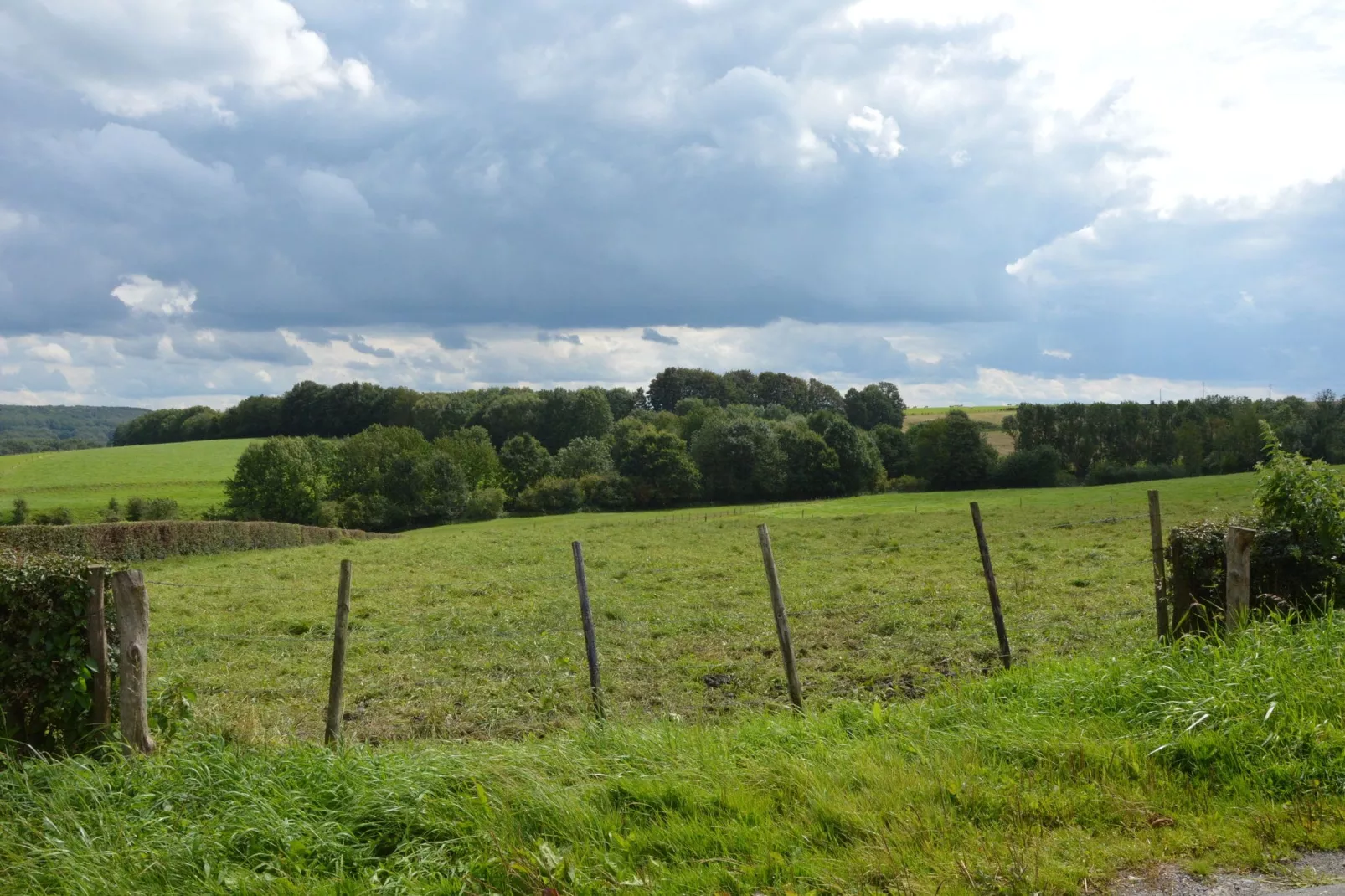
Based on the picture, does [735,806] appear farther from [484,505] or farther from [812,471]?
[812,471]

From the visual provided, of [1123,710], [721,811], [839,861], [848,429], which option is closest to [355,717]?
[721,811]

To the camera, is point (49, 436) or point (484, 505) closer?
point (484, 505)

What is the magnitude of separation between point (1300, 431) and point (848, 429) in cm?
3796

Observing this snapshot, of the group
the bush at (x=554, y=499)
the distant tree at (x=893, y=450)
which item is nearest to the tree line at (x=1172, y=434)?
the distant tree at (x=893, y=450)

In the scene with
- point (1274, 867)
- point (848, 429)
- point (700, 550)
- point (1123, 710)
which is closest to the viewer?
point (1274, 867)

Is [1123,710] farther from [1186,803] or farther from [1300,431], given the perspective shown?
[1300,431]

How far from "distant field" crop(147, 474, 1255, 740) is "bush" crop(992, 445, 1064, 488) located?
2058 inches

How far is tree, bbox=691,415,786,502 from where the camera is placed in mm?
86875

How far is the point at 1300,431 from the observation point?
71.2 meters

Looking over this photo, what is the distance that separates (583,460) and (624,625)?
7933 centimetres

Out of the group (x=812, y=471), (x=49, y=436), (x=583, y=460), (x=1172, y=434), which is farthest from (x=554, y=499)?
(x=49, y=436)

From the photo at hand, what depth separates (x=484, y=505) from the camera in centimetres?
8231

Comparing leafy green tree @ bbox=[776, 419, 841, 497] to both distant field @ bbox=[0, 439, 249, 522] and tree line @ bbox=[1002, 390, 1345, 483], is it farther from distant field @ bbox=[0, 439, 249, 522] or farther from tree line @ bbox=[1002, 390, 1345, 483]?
distant field @ bbox=[0, 439, 249, 522]

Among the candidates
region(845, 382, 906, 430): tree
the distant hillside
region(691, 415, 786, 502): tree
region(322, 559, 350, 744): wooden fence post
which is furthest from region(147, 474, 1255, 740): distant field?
the distant hillside
